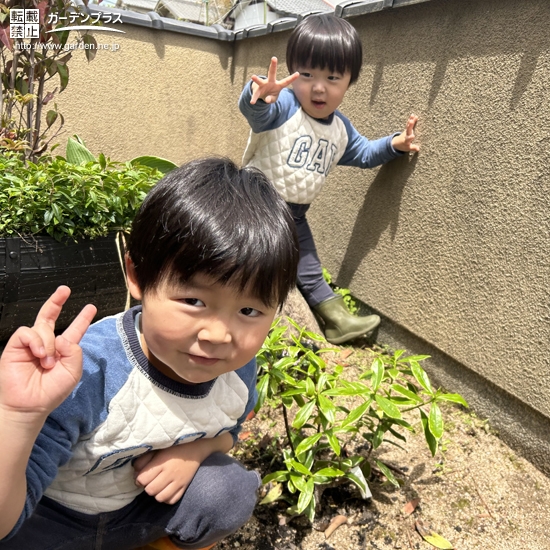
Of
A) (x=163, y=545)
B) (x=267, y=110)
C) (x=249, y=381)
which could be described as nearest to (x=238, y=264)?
(x=249, y=381)

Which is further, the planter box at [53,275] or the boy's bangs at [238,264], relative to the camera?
the planter box at [53,275]

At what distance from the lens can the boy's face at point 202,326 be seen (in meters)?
1.00

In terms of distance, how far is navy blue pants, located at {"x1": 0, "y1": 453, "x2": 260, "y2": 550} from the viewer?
123 centimetres

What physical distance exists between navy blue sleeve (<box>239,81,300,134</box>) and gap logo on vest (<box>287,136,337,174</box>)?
0.49 feet

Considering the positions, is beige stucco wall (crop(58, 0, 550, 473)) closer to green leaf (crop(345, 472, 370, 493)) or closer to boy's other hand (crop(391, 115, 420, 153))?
boy's other hand (crop(391, 115, 420, 153))

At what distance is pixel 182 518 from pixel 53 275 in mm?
1373

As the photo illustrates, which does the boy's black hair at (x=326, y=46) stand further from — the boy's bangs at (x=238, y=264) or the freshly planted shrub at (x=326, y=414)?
the boy's bangs at (x=238, y=264)

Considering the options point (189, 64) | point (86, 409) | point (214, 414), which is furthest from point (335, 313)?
point (189, 64)

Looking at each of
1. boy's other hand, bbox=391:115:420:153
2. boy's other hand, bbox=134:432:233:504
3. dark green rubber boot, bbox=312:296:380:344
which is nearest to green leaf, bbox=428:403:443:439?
boy's other hand, bbox=134:432:233:504

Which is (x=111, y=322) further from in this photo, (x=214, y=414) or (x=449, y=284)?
(x=449, y=284)

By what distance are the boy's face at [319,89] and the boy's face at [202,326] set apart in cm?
186

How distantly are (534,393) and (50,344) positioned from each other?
2.00 metres

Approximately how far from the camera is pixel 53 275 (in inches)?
88.7

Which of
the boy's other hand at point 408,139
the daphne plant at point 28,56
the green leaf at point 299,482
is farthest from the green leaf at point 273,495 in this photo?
the daphne plant at point 28,56
